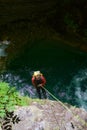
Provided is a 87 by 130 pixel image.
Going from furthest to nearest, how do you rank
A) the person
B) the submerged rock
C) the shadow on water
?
the shadow on water, the person, the submerged rock

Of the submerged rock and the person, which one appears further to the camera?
the person

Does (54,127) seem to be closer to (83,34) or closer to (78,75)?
(78,75)

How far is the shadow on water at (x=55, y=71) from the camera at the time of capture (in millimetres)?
12672

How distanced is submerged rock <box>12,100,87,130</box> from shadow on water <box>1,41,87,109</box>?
3160 mm

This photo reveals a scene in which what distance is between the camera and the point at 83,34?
51.6 feet

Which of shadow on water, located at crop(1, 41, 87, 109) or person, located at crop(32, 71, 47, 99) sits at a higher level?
person, located at crop(32, 71, 47, 99)

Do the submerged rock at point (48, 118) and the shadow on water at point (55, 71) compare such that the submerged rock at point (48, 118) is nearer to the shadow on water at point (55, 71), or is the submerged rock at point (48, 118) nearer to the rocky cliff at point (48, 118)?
the rocky cliff at point (48, 118)

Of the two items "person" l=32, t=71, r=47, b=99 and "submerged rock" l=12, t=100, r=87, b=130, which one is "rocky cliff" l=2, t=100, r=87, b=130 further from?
"person" l=32, t=71, r=47, b=99

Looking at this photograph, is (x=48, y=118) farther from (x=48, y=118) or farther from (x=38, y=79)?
(x=38, y=79)

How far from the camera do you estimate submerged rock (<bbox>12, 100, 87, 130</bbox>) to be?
837 cm

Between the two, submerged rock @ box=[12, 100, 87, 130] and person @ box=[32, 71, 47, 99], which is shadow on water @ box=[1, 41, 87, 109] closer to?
person @ box=[32, 71, 47, 99]

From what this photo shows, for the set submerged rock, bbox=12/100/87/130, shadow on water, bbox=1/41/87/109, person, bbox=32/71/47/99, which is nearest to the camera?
submerged rock, bbox=12/100/87/130

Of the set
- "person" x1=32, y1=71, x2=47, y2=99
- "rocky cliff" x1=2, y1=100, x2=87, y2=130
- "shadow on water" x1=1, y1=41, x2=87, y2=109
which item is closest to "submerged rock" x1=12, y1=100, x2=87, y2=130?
"rocky cliff" x1=2, y1=100, x2=87, y2=130

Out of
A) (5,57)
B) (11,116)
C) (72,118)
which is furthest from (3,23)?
(11,116)
